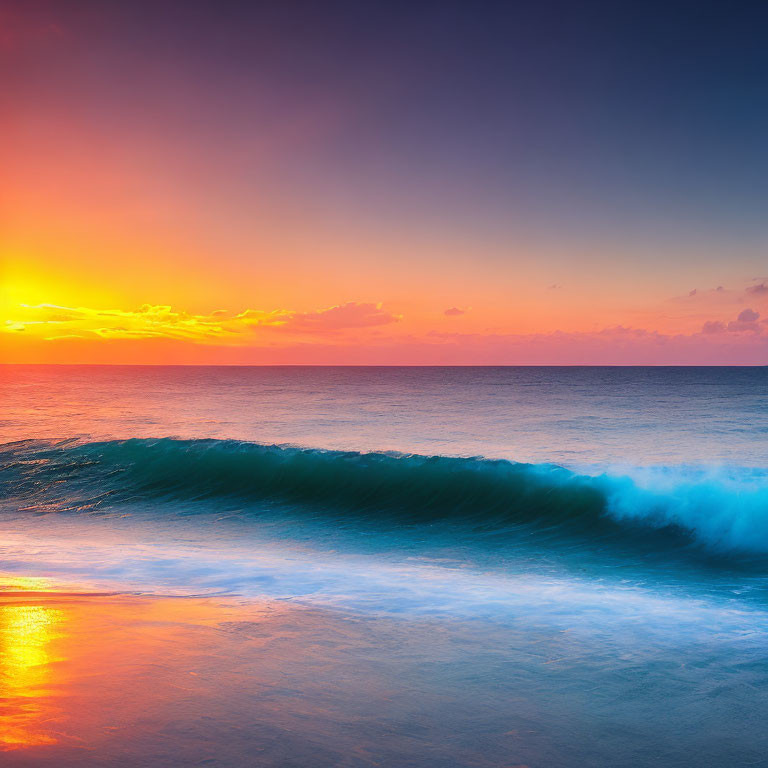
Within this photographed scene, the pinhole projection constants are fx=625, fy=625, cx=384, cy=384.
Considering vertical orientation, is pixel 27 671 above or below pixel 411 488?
above

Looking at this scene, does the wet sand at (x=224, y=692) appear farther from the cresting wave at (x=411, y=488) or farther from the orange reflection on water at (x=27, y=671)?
the cresting wave at (x=411, y=488)

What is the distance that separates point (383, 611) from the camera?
19.0ft

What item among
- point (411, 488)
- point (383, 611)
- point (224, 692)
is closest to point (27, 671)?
point (224, 692)

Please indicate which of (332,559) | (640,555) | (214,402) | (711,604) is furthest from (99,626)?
(214,402)

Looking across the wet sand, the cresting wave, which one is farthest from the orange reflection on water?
the cresting wave

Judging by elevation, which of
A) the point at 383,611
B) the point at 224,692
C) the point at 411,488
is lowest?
the point at 411,488

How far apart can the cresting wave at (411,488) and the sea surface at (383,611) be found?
70 mm

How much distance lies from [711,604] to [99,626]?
6022 millimetres

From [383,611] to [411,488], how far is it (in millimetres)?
8579

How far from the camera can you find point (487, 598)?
650 centimetres

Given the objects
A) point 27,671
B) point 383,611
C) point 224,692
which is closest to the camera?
point 224,692

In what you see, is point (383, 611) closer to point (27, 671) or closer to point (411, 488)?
point (27, 671)

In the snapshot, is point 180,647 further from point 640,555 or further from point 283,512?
point 283,512

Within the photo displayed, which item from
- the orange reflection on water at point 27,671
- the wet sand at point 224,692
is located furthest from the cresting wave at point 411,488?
the orange reflection on water at point 27,671
